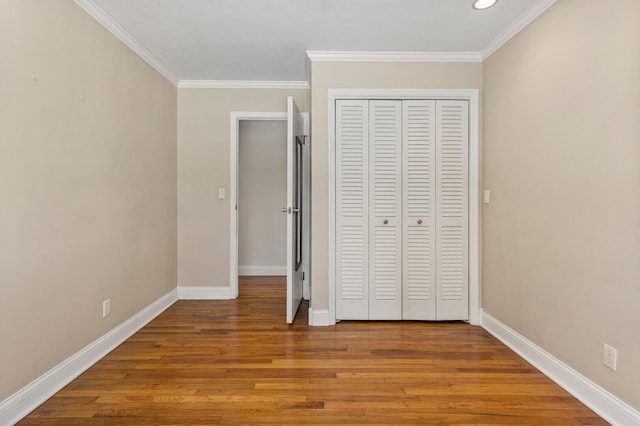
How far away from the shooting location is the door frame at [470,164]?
2980 mm

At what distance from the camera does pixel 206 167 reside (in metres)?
3.76

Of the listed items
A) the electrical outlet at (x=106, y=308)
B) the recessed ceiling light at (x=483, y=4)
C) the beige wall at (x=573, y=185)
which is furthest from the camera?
the electrical outlet at (x=106, y=308)

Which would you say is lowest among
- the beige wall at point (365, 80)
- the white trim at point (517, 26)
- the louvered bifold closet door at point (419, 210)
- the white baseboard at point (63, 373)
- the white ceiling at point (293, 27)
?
the white baseboard at point (63, 373)

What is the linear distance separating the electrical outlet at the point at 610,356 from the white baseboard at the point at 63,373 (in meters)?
2.96

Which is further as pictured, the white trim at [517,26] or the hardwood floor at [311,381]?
the white trim at [517,26]

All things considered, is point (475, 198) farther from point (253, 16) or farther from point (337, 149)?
point (253, 16)

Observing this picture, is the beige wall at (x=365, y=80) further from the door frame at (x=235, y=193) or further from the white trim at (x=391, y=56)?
the door frame at (x=235, y=193)

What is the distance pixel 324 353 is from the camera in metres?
2.46

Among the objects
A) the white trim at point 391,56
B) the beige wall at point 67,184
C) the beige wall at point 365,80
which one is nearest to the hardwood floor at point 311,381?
the beige wall at point 67,184

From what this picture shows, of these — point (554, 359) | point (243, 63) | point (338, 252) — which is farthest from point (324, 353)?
point (243, 63)

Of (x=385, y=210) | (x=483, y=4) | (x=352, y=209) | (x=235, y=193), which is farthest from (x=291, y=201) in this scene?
(x=483, y=4)

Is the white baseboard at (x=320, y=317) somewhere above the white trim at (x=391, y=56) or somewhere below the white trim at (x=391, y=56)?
below

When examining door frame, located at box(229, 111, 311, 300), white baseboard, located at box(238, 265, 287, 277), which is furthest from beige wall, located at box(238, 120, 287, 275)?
door frame, located at box(229, 111, 311, 300)

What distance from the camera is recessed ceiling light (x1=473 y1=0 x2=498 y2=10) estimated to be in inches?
86.1
